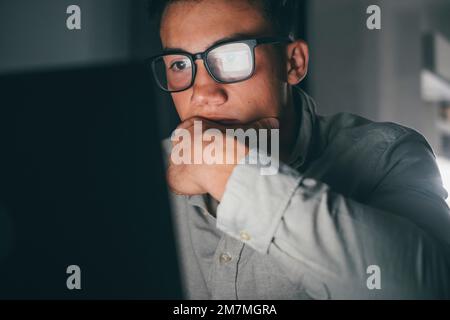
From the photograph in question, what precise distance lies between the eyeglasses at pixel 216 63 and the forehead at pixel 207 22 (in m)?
0.02

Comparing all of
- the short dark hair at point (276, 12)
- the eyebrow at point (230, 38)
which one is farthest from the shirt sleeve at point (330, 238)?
the short dark hair at point (276, 12)

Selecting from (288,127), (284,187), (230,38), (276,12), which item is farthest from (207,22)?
(284,187)

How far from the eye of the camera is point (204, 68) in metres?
0.77

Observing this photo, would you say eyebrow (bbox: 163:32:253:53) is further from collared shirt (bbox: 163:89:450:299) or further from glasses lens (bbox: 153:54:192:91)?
collared shirt (bbox: 163:89:450:299)

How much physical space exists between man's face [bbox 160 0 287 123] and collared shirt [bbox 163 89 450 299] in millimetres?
115

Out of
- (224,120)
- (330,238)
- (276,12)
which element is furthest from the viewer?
(276,12)

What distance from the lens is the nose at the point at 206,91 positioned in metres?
0.76

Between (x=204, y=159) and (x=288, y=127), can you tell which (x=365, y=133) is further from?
(x=204, y=159)

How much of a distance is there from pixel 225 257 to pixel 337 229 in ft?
0.91

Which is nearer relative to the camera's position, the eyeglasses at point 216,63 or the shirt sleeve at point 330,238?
the shirt sleeve at point 330,238

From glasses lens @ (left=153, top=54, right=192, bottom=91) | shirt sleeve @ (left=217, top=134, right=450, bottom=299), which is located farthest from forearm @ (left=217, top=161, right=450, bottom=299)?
glasses lens @ (left=153, top=54, right=192, bottom=91)

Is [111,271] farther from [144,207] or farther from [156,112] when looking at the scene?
[156,112]

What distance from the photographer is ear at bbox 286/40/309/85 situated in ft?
2.93

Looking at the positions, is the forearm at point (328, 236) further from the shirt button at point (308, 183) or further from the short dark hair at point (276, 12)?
the short dark hair at point (276, 12)
